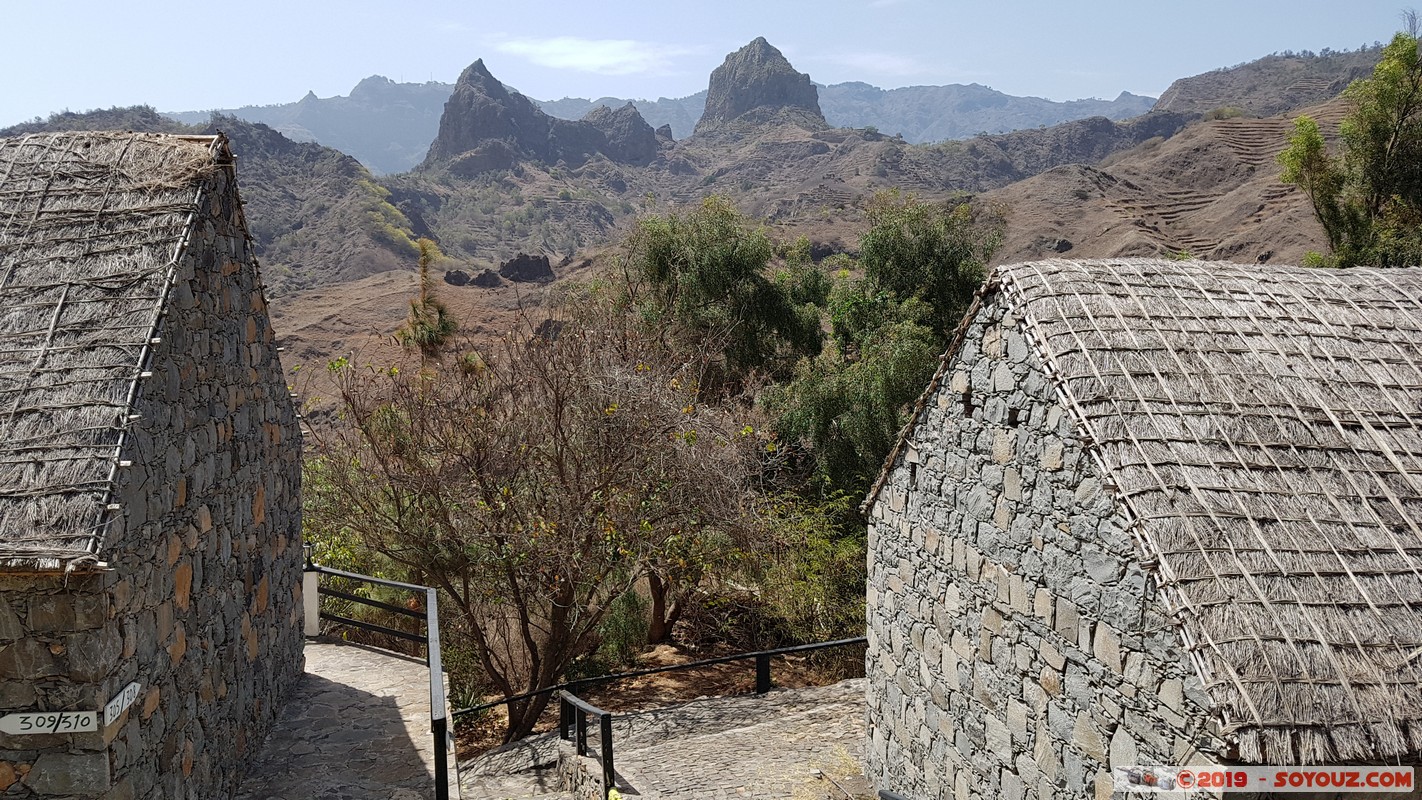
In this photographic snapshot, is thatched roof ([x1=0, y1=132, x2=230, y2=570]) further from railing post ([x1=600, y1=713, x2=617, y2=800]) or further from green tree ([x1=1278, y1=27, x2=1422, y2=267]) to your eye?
green tree ([x1=1278, y1=27, x2=1422, y2=267])

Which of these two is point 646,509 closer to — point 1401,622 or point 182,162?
point 182,162

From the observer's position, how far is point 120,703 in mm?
4656

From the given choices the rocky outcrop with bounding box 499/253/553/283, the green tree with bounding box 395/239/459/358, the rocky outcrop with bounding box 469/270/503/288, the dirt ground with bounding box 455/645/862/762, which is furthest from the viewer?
the rocky outcrop with bounding box 499/253/553/283

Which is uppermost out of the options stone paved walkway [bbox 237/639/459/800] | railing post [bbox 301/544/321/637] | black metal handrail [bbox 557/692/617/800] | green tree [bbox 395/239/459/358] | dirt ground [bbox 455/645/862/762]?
green tree [bbox 395/239/459/358]

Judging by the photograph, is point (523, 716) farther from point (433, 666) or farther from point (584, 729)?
point (433, 666)

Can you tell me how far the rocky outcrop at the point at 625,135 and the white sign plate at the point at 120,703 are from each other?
372 feet

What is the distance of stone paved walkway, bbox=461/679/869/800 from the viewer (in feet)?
30.7

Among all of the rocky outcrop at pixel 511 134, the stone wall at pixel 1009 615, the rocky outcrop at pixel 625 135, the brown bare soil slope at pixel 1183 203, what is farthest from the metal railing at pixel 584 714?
the rocky outcrop at pixel 625 135

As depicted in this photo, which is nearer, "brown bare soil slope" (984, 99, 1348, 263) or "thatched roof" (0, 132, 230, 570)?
"thatched roof" (0, 132, 230, 570)

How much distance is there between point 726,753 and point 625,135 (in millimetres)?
114771

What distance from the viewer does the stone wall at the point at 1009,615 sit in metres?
5.14

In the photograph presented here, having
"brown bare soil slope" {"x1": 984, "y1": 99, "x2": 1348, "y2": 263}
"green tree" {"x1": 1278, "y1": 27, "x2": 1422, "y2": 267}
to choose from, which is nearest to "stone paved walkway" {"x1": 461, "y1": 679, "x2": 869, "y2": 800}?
"green tree" {"x1": 1278, "y1": 27, "x2": 1422, "y2": 267}

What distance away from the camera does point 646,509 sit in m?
12.7

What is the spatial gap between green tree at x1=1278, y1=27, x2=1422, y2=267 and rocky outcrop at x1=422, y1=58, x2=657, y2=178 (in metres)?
88.3
